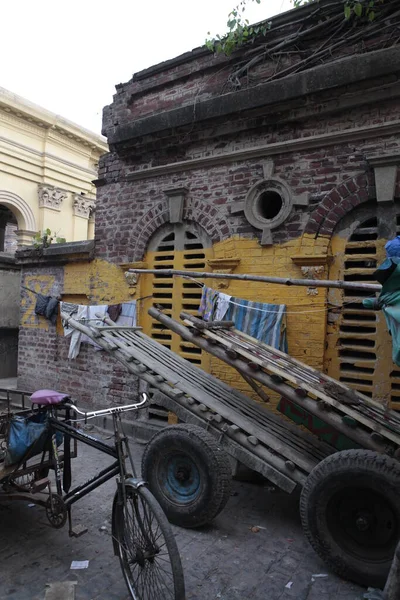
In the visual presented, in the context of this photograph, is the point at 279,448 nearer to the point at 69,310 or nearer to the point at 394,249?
the point at 394,249

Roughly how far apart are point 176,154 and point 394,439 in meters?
5.38

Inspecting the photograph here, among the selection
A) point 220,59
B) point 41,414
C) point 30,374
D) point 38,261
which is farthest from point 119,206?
point 41,414

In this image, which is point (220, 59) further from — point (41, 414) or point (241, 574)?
point (241, 574)

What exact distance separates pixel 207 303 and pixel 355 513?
3.43 metres

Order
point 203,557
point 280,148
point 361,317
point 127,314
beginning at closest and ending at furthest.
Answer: point 203,557 < point 361,317 < point 280,148 < point 127,314

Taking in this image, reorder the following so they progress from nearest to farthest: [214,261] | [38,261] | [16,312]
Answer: [214,261]
[38,261]
[16,312]

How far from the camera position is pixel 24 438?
12.3 ft

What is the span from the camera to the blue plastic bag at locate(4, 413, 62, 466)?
3713 millimetres

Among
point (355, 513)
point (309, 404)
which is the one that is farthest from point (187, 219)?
point (355, 513)

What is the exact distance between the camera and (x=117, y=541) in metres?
3.20

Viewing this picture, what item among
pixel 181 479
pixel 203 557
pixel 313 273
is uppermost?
pixel 313 273

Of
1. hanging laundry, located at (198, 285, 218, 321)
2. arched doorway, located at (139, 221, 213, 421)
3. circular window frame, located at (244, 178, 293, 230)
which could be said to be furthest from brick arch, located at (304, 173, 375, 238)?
arched doorway, located at (139, 221, 213, 421)

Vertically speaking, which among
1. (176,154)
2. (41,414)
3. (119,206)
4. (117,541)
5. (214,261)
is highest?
(176,154)

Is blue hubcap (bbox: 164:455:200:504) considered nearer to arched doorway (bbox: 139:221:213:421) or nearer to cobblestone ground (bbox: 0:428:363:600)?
cobblestone ground (bbox: 0:428:363:600)
